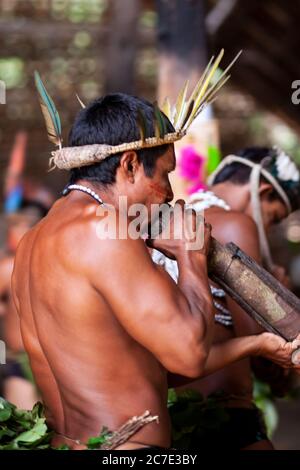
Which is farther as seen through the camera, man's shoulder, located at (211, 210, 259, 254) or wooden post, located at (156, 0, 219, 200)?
wooden post, located at (156, 0, 219, 200)

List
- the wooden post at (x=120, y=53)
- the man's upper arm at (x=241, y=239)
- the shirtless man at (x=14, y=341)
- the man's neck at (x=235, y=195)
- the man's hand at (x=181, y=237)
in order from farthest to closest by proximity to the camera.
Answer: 1. the wooden post at (x=120, y=53)
2. the shirtless man at (x=14, y=341)
3. the man's neck at (x=235, y=195)
4. the man's upper arm at (x=241, y=239)
5. the man's hand at (x=181, y=237)

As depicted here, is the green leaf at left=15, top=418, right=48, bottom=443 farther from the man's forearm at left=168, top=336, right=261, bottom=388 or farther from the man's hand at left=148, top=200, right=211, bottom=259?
the man's hand at left=148, top=200, right=211, bottom=259

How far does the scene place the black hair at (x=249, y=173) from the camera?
4035mm

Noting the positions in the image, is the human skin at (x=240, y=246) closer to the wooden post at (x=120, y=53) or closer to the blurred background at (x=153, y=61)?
the blurred background at (x=153, y=61)

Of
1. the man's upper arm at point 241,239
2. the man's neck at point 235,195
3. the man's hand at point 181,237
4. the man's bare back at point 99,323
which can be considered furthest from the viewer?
the man's neck at point 235,195

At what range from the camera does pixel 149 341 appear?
2549mm

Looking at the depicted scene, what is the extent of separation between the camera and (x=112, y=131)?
2.76 m

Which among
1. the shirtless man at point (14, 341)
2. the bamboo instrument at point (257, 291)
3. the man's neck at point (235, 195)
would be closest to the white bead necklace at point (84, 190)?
the bamboo instrument at point (257, 291)

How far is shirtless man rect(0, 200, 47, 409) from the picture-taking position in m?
6.57

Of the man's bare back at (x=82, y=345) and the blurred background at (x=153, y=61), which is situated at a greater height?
the blurred background at (x=153, y=61)

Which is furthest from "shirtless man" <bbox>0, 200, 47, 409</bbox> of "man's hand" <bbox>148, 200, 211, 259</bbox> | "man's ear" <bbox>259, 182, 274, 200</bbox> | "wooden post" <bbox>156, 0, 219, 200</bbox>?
"man's hand" <bbox>148, 200, 211, 259</bbox>

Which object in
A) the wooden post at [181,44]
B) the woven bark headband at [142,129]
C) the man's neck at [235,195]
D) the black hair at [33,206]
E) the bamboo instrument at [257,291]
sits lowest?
the bamboo instrument at [257,291]

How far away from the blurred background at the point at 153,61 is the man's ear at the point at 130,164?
2867 millimetres
